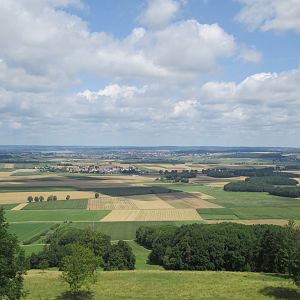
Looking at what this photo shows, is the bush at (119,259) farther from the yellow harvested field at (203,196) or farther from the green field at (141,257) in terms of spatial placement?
the yellow harvested field at (203,196)

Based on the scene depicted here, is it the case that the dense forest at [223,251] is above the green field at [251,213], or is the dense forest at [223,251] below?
above

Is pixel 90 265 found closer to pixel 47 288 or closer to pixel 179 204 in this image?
pixel 47 288

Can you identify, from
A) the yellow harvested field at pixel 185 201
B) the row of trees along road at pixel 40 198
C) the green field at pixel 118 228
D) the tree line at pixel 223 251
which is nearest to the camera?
the tree line at pixel 223 251

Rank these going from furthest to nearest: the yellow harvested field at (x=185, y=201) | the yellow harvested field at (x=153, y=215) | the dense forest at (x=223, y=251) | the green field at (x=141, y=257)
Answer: the yellow harvested field at (x=185, y=201) → the yellow harvested field at (x=153, y=215) → the green field at (x=141, y=257) → the dense forest at (x=223, y=251)

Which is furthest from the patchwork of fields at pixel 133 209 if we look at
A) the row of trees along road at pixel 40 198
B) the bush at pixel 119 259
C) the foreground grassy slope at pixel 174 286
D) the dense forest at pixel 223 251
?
the foreground grassy slope at pixel 174 286

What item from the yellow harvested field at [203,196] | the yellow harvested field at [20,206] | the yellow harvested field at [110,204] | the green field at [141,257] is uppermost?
the yellow harvested field at [203,196]

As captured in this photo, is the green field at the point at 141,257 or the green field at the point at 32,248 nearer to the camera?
the green field at the point at 141,257

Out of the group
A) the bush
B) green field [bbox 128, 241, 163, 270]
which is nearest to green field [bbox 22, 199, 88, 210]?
green field [bbox 128, 241, 163, 270]
